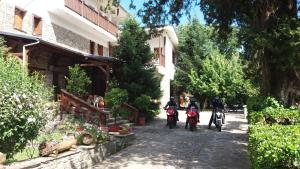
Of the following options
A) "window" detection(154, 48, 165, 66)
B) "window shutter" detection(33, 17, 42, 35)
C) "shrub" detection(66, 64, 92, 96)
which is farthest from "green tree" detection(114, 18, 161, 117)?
"window" detection(154, 48, 165, 66)

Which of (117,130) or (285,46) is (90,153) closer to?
(117,130)

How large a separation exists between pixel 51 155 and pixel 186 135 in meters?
9.27

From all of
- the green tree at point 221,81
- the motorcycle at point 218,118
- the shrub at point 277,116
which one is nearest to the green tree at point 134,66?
the motorcycle at point 218,118

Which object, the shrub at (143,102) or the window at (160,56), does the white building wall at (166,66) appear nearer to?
the window at (160,56)

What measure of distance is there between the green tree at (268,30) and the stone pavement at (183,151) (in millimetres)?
2554

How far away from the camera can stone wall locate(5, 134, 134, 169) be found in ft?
28.1

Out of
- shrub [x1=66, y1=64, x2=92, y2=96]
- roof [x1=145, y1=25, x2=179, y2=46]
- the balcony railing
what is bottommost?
shrub [x1=66, y1=64, x2=92, y2=96]

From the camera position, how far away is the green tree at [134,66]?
2373 cm

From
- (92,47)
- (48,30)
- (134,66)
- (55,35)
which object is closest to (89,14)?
(55,35)

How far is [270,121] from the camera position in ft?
38.2

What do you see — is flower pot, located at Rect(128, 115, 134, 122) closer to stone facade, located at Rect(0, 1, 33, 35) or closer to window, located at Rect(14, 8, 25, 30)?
stone facade, located at Rect(0, 1, 33, 35)

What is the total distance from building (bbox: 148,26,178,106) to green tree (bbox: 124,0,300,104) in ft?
54.1

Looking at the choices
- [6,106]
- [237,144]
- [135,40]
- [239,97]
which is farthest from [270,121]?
[239,97]

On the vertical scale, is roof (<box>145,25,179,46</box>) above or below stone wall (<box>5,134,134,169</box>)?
above
